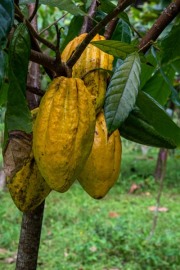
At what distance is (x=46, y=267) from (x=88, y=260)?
9.2 inches

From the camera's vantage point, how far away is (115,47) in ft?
1.96

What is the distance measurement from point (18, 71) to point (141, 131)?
0.74 feet

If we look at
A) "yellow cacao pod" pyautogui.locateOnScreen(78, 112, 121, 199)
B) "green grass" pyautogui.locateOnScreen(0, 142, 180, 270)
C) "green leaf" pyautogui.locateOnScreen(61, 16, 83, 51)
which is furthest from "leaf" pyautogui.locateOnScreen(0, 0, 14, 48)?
"green grass" pyautogui.locateOnScreen(0, 142, 180, 270)

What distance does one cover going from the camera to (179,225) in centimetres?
305

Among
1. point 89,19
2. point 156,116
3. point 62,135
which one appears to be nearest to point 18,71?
point 62,135

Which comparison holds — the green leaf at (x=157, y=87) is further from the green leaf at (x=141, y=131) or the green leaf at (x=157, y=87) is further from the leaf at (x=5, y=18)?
the leaf at (x=5, y=18)

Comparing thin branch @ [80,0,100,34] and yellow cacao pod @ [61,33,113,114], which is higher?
thin branch @ [80,0,100,34]

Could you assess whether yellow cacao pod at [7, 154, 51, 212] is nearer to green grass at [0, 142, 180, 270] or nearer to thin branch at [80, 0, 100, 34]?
thin branch at [80, 0, 100, 34]

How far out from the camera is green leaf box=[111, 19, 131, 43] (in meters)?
0.82

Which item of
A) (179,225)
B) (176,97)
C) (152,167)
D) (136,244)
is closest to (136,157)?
(152,167)

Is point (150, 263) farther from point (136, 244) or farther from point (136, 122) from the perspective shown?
point (136, 122)

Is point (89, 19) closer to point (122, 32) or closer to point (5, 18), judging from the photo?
point (122, 32)

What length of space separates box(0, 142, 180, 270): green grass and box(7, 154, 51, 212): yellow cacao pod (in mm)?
1490

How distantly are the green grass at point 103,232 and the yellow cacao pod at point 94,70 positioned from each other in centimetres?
145
